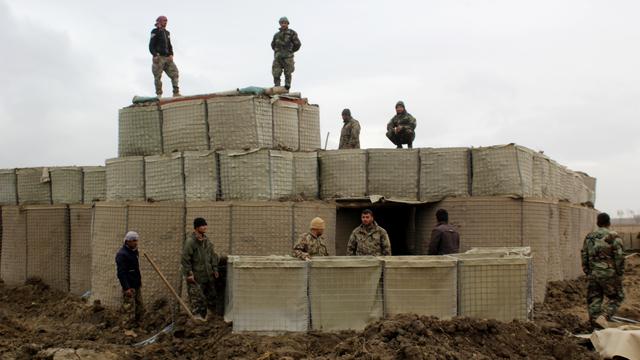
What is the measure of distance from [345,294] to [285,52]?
575 cm

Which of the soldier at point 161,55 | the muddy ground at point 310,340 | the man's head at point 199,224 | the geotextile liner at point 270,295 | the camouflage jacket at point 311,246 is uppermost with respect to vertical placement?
the soldier at point 161,55

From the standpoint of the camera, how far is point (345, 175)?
9125mm

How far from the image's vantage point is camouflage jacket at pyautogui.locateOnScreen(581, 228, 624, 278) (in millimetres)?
7785

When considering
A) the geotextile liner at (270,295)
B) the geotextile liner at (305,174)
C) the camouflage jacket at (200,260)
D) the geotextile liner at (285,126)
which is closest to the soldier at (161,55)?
the geotextile liner at (285,126)

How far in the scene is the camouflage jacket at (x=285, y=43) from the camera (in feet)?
36.7

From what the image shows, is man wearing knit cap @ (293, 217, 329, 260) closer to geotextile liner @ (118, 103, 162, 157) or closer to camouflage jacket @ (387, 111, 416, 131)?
geotextile liner @ (118, 103, 162, 157)

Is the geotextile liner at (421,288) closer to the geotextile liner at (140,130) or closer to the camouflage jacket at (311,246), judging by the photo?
the camouflage jacket at (311,246)

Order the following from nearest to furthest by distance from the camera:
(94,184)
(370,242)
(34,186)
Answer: (370,242)
(94,184)
(34,186)

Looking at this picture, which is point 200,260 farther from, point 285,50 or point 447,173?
point 285,50

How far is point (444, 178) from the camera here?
9156mm

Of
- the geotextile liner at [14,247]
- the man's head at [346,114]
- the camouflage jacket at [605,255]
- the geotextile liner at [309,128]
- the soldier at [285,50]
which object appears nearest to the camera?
the camouflage jacket at [605,255]

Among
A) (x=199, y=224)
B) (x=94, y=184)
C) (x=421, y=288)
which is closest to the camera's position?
(x=421, y=288)

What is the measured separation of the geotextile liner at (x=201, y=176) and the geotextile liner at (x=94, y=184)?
9.45 feet

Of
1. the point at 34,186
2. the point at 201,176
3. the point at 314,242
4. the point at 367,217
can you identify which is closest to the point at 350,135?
the point at 201,176
